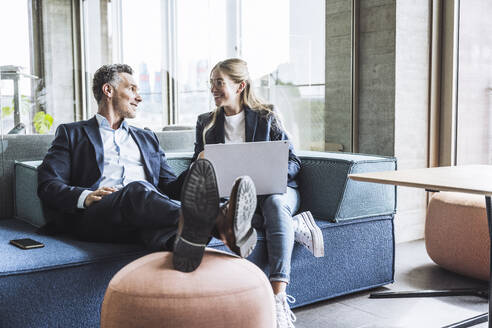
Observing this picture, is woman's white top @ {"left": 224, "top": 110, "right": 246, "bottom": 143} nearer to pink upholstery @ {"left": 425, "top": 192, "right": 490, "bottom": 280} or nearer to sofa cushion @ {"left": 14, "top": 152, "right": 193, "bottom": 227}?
sofa cushion @ {"left": 14, "top": 152, "right": 193, "bottom": 227}

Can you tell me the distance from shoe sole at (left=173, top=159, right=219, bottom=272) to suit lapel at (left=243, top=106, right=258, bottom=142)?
110cm

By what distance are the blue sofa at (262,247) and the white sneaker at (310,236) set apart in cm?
8

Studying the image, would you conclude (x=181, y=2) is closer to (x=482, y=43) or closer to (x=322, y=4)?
(x=322, y=4)

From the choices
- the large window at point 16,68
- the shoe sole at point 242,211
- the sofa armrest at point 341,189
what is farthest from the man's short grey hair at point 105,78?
the shoe sole at point 242,211

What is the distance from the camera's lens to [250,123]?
2.73 metres

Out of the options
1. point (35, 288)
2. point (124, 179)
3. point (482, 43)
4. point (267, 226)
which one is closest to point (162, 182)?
point (124, 179)

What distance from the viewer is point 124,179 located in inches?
95.6

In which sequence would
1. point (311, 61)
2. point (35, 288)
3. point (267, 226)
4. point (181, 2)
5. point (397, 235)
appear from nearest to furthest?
1. point (35, 288)
2. point (267, 226)
3. point (397, 235)
4. point (311, 61)
5. point (181, 2)

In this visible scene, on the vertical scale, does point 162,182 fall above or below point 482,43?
below

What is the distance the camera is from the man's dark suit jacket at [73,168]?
2.18m

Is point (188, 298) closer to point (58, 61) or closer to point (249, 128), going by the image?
point (249, 128)

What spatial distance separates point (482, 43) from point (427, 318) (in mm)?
2363

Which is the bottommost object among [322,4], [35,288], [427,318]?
[427,318]

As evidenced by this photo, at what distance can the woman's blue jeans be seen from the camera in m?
2.13
